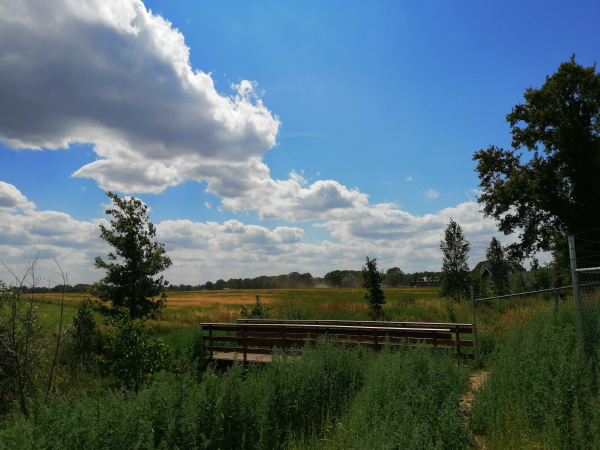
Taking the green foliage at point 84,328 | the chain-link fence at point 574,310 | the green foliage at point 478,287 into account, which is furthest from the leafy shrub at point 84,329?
the green foliage at point 478,287

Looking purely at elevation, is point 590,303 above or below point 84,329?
above

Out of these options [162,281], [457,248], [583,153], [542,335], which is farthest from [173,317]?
[583,153]

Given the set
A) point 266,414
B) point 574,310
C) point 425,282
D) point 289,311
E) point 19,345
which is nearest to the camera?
point 266,414

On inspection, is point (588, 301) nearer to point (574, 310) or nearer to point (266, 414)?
point (574, 310)

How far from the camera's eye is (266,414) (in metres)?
5.94

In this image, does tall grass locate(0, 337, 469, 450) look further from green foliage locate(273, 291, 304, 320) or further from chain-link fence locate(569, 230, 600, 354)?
green foliage locate(273, 291, 304, 320)

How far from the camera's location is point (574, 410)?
4934 mm

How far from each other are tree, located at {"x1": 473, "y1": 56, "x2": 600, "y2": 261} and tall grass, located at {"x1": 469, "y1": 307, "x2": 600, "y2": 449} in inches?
738

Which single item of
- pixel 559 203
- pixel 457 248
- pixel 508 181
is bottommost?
pixel 457 248

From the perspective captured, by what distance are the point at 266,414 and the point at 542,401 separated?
3.90 m

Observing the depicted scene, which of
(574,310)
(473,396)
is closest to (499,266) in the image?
(574,310)

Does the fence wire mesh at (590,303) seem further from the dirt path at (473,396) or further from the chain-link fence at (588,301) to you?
the dirt path at (473,396)

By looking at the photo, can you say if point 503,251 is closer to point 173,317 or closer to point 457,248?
point 457,248

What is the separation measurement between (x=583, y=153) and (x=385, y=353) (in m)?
21.7
